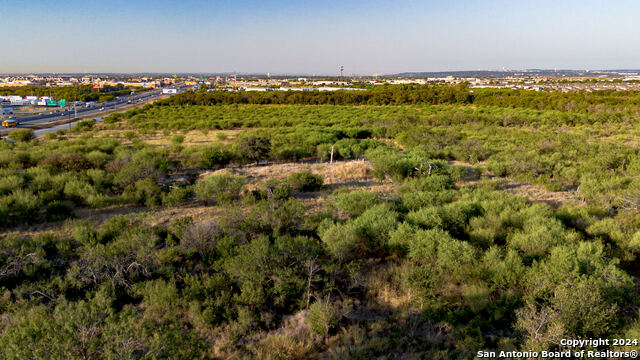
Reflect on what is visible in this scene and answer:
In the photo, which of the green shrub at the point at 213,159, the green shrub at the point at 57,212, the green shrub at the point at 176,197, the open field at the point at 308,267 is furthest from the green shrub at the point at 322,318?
the green shrub at the point at 213,159

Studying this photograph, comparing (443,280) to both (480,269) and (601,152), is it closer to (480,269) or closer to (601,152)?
(480,269)

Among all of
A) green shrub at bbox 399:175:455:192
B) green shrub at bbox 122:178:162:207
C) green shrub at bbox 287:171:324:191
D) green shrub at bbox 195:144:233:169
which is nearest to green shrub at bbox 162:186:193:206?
green shrub at bbox 122:178:162:207

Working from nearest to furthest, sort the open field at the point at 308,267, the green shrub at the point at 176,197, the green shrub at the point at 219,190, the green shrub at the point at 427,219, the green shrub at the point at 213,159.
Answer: the open field at the point at 308,267
the green shrub at the point at 427,219
the green shrub at the point at 176,197
the green shrub at the point at 219,190
the green shrub at the point at 213,159

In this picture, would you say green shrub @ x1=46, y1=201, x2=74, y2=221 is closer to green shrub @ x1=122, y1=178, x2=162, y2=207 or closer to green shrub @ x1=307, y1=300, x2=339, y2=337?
green shrub @ x1=122, y1=178, x2=162, y2=207

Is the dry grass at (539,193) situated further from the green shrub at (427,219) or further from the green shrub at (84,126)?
the green shrub at (84,126)

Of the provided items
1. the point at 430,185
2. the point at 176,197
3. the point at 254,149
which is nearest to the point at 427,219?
the point at 430,185

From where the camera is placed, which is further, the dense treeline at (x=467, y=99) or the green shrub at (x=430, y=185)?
the dense treeline at (x=467, y=99)

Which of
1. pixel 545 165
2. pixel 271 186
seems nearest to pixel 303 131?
pixel 271 186

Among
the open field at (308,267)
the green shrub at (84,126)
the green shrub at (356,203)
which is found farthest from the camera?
the green shrub at (84,126)
